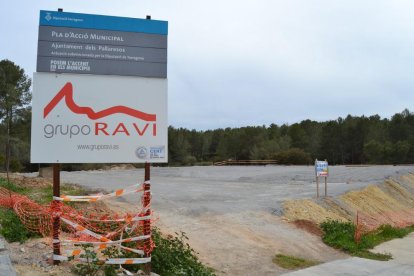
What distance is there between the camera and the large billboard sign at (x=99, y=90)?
6.00 meters

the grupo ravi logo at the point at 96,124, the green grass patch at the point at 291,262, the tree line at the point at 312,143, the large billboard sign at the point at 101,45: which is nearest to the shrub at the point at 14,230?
the grupo ravi logo at the point at 96,124

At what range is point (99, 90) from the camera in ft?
20.3

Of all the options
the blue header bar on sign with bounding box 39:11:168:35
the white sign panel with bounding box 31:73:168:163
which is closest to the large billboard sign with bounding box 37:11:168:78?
the blue header bar on sign with bounding box 39:11:168:35

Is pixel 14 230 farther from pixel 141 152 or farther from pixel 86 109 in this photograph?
pixel 141 152

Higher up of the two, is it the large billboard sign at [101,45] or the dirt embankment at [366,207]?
the large billboard sign at [101,45]

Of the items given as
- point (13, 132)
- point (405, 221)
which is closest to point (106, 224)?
point (405, 221)

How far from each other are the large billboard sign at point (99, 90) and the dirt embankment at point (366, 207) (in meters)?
9.84

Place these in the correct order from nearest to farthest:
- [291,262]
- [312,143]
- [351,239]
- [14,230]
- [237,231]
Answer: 1. [14,230]
2. [291,262]
3. [237,231]
4. [351,239]
5. [312,143]

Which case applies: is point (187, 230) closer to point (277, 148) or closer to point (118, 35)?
point (118, 35)

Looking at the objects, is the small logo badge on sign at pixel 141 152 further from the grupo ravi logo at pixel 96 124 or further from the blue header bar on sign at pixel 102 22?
the blue header bar on sign at pixel 102 22

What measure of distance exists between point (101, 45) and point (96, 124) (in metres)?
1.07

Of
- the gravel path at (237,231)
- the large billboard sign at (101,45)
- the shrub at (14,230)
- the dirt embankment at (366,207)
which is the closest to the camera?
Result: the large billboard sign at (101,45)

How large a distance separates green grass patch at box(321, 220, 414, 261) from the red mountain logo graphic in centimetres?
846

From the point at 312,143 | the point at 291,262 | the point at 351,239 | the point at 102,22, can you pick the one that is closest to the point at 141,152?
the point at 102,22
